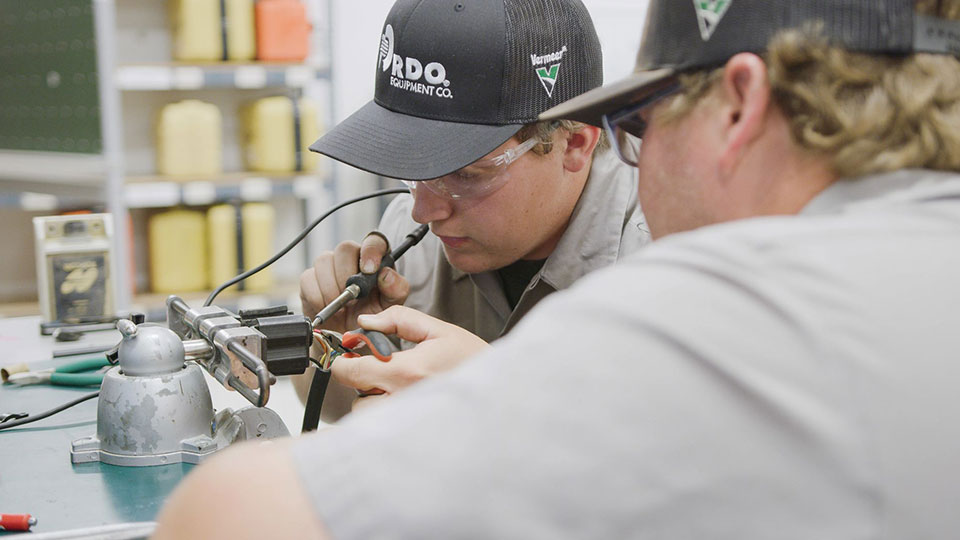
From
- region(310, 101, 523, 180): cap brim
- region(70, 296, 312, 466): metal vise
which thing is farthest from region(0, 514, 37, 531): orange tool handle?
region(310, 101, 523, 180): cap brim

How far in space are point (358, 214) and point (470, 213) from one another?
10.8ft

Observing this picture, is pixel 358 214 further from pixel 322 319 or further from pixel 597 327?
pixel 597 327

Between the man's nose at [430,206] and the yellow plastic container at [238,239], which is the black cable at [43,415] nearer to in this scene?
the man's nose at [430,206]

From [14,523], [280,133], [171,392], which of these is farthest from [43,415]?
[280,133]

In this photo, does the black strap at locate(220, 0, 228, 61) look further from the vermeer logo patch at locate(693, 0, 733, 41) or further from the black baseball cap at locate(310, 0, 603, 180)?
the vermeer logo patch at locate(693, 0, 733, 41)

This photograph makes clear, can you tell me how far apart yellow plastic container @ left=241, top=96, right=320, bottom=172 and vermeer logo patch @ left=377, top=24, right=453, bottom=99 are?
2643mm

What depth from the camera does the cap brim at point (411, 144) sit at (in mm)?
1461

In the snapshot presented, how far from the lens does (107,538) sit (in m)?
1.02

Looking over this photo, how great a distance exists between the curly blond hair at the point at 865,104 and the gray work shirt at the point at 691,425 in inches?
7.0

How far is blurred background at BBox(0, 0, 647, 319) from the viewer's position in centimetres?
385

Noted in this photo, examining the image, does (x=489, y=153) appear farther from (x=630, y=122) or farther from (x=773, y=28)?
(x=773, y=28)

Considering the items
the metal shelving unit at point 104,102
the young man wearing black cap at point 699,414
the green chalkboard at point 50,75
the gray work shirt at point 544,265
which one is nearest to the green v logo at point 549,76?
the gray work shirt at point 544,265

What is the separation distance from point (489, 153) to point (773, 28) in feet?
2.57

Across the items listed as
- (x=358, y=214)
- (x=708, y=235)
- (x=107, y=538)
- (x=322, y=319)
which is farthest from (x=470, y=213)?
(x=358, y=214)
